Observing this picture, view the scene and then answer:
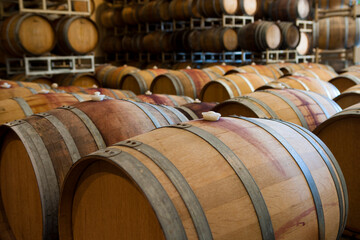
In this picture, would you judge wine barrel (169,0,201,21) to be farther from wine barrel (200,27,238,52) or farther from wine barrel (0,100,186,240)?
wine barrel (0,100,186,240)

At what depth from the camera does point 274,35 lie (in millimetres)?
9617

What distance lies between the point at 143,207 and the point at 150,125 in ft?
3.24

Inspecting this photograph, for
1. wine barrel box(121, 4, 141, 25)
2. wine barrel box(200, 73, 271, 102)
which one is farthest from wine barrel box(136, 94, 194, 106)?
wine barrel box(121, 4, 141, 25)

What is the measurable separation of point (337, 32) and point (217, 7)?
377 centimetres

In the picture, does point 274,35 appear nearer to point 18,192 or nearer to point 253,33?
point 253,33

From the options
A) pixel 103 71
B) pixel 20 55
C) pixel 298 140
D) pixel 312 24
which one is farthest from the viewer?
pixel 312 24

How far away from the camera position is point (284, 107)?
3018 millimetres

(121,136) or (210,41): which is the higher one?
(210,41)

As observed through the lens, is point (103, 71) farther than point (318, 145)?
Yes

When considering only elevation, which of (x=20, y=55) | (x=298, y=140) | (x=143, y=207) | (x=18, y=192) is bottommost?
(x=18, y=192)

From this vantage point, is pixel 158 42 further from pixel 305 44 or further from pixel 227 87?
pixel 227 87

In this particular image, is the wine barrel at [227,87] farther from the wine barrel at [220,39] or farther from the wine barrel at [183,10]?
the wine barrel at [183,10]

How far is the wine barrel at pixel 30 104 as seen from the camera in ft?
9.77

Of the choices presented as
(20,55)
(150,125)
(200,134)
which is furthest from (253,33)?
(200,134)
